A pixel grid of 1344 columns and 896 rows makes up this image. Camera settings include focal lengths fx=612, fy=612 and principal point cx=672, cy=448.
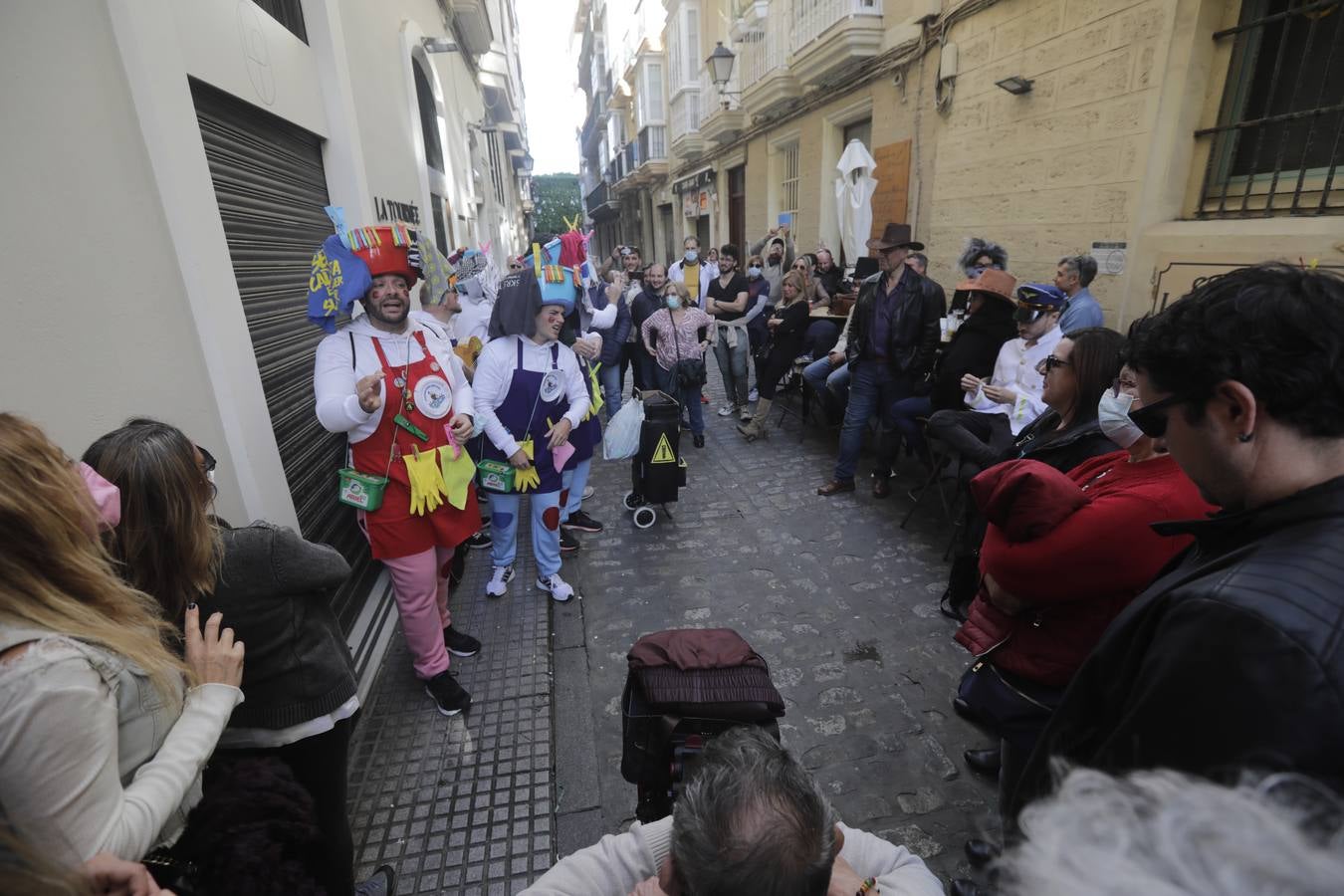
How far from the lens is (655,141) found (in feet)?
70.8

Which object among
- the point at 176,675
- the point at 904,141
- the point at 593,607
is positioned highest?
the point at 904,141

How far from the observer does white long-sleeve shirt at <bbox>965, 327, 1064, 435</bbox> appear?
3930mm

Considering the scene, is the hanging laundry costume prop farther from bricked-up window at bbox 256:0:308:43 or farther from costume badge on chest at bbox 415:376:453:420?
bricked-up window at bbox 256:0:308:43

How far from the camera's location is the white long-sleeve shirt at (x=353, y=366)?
8.52 feet

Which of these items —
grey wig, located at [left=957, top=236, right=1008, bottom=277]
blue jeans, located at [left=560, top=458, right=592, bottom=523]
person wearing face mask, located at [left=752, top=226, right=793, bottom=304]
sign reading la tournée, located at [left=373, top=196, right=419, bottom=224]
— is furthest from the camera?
person wearing face mask, located at [left=752, top=226, right=793, bottom=304]

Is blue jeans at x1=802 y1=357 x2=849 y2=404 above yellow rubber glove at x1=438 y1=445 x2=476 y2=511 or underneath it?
underneath

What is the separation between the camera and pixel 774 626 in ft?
11.9

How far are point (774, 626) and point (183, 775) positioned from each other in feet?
9.63

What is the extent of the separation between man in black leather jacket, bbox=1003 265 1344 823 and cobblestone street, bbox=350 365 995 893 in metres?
1.66

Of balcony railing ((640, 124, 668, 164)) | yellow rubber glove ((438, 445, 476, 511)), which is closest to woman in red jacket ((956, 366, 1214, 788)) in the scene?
yellow rubber glove ((438, 445, 476, 511))

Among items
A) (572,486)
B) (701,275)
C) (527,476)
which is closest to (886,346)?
(572,486)

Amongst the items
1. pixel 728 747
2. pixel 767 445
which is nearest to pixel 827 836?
pixel 728 747

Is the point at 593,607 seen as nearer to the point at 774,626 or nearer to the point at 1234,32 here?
the point at 774,626

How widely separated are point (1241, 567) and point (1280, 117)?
521 cm
